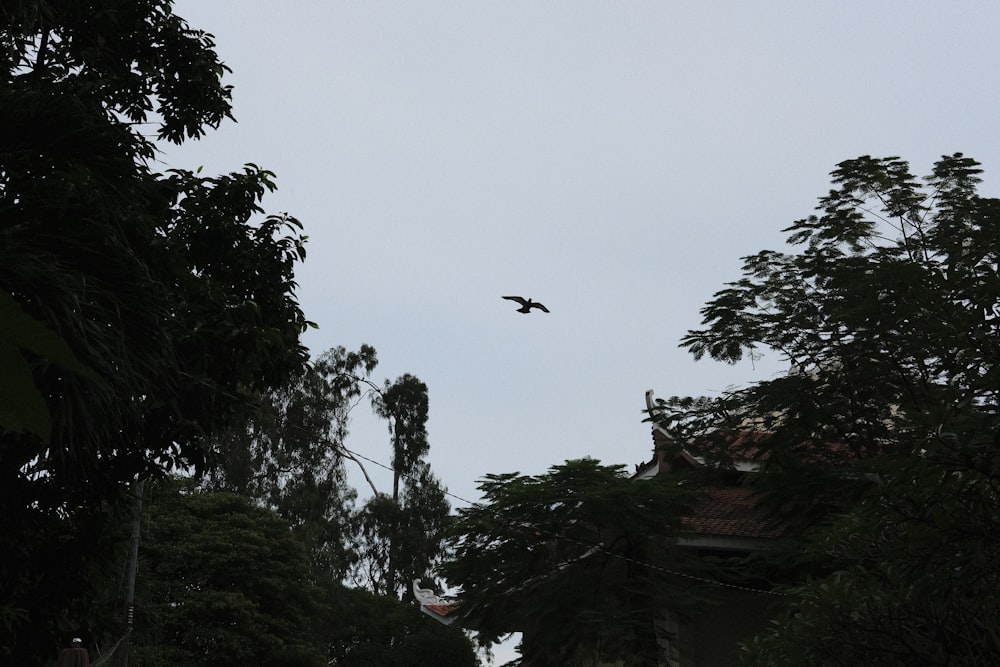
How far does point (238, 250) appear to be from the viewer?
12.0 m

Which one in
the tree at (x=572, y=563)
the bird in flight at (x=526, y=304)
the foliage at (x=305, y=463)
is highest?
the foliage at (x=305, y=463)

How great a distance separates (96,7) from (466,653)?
2611 centimetres

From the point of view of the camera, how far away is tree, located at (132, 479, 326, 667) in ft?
98.0

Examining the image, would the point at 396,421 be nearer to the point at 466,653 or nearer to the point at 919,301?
the point at 466,653

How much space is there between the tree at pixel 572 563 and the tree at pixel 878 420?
1616 millimetres

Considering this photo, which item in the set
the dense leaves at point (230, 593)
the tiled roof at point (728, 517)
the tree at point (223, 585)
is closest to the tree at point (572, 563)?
the tiled roof at point (728, 517)

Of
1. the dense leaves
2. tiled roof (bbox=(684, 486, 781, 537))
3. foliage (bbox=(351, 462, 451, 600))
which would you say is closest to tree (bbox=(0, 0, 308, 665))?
tiled roof (bbox=(684, 486, 781, 537))

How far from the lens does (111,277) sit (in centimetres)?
901

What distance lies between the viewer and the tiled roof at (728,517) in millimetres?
18422

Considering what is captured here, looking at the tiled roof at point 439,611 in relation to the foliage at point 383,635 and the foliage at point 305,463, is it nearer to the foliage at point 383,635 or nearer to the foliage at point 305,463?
the foliage at point 383,635

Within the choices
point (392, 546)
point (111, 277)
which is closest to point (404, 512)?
point (392, 546)

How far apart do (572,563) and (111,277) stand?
11.6m

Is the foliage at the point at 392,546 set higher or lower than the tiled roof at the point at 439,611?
higher

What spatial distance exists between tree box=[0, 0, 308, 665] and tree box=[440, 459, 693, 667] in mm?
7576
